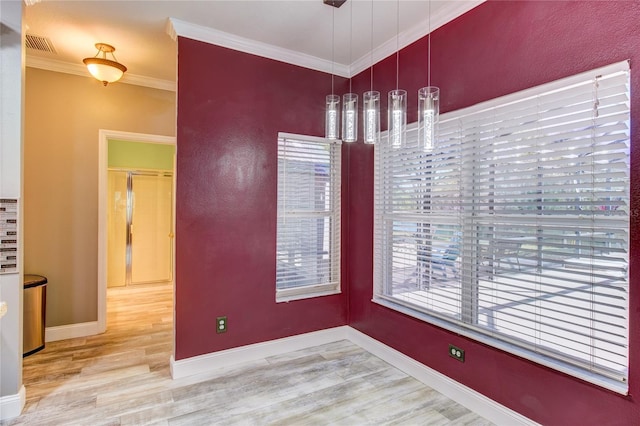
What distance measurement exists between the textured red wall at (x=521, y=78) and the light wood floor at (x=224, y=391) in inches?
12.6

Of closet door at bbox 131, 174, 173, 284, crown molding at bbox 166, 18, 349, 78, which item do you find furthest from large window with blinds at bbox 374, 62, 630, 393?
closet door at bbox 131, 174, 173, 284

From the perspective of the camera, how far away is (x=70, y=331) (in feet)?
11.7

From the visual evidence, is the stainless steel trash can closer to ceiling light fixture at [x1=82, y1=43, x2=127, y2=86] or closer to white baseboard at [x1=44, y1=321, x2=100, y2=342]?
white baseboard at [x1=44, y1=321, x2=100, y2=342]

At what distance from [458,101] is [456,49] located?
0.39 metres

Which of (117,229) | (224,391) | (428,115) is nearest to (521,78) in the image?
(428,115)

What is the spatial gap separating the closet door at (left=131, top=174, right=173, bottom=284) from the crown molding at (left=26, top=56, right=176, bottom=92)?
2256 mm

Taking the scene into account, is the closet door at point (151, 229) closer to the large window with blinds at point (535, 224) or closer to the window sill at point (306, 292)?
the window sill at point (306, 292)

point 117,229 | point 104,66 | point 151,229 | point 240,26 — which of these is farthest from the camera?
point 151,229

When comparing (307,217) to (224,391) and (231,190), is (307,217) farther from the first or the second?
(224,391)

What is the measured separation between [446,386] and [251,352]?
169cm

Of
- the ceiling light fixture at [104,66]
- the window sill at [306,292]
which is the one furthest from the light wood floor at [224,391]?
the ceiling light fixture at [104,66]

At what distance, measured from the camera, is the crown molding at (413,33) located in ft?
8.00

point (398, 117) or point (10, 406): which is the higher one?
point (398, 117)

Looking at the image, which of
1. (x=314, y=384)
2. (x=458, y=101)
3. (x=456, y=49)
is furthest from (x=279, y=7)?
(x=314, y=384)
